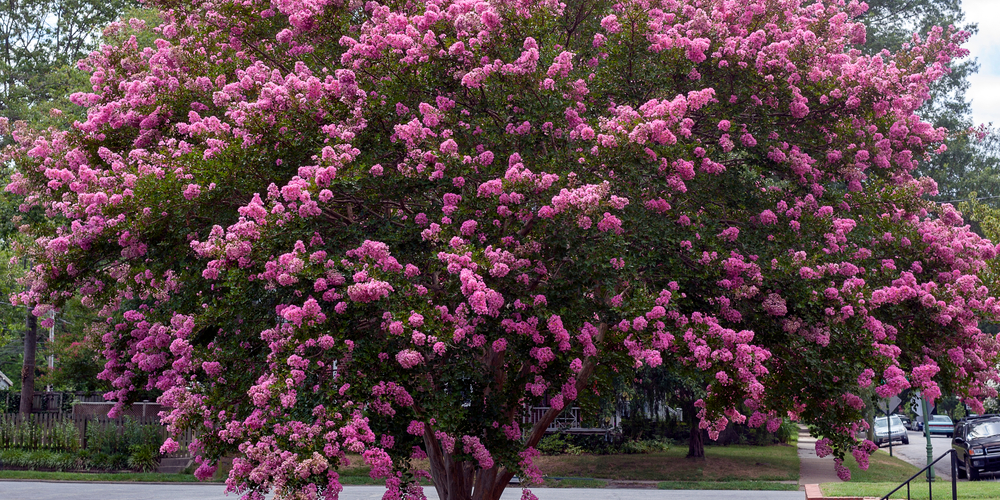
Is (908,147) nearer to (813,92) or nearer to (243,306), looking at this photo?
(813,92)

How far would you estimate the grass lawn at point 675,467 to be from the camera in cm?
2628

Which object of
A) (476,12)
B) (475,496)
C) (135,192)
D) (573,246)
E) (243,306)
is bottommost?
(475,496)

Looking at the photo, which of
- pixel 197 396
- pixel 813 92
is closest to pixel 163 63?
pixel 197 396

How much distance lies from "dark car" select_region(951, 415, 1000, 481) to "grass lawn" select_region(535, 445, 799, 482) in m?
4.95

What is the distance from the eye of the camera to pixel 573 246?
8555mm

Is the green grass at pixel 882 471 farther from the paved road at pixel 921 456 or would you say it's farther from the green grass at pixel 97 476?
the green grass at pixel 97 476

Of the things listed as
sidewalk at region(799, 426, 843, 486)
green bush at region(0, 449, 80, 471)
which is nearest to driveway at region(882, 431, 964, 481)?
sidewalk at region(799, 426, 843, 486)

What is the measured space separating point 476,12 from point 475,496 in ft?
20.8

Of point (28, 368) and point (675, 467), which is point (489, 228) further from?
point (28, 368)

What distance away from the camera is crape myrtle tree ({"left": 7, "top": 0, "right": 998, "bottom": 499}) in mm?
8117

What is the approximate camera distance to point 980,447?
22938 millimetres

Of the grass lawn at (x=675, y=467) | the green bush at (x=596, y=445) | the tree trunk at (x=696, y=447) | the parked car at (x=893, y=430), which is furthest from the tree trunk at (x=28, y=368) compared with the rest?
the parked car at (x=893, y=430)

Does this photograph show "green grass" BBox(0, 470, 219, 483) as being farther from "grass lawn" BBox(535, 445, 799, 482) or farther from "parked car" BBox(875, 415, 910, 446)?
"parked car" BBox(875, 415, 910, 446)

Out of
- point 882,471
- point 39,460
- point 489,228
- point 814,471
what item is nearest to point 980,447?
point 882,471
